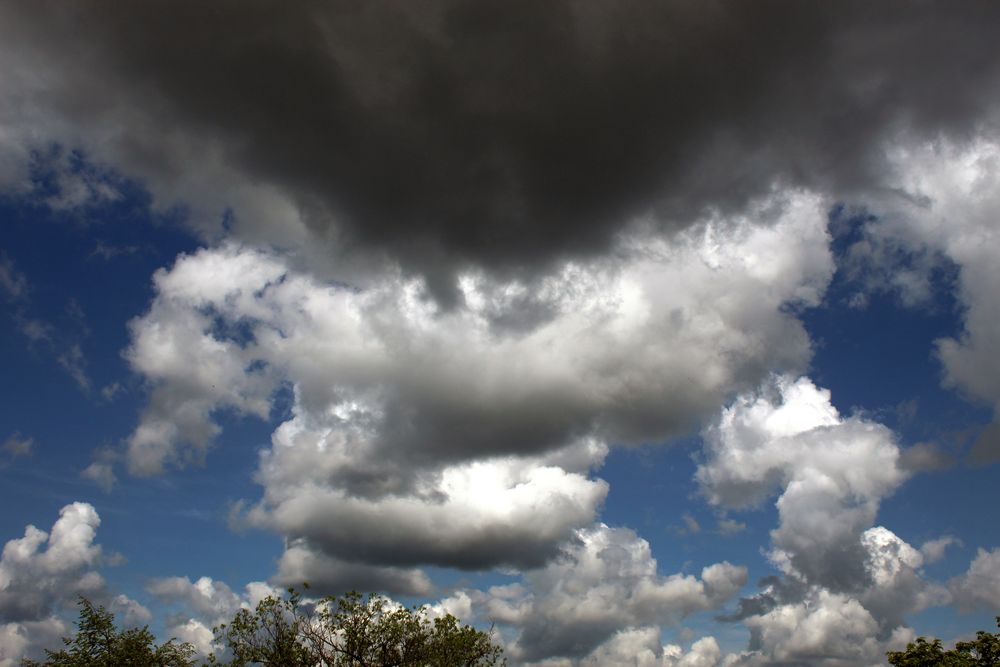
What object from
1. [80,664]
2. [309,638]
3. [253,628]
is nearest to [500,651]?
[309,638]

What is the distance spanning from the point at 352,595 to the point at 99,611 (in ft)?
79.7

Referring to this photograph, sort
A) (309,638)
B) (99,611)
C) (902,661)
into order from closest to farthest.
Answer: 1. (309,638)
2. (99,611)
3. (902,661)

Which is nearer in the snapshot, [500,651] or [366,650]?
[366,650]

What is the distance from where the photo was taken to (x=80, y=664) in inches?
2537

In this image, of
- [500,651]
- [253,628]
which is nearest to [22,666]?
[253,628]

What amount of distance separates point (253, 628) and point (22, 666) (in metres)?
24.3

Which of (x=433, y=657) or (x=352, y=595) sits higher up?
(x=352, y=595)

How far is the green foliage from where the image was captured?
239 ft

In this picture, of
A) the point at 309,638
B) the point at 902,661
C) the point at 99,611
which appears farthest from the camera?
the point at 902,661

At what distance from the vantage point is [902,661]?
7869cm

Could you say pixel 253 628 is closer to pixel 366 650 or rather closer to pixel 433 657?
pixel 366 650

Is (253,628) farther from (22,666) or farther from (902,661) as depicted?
(902,661)

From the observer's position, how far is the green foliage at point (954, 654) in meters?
72.8

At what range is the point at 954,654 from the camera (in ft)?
244
